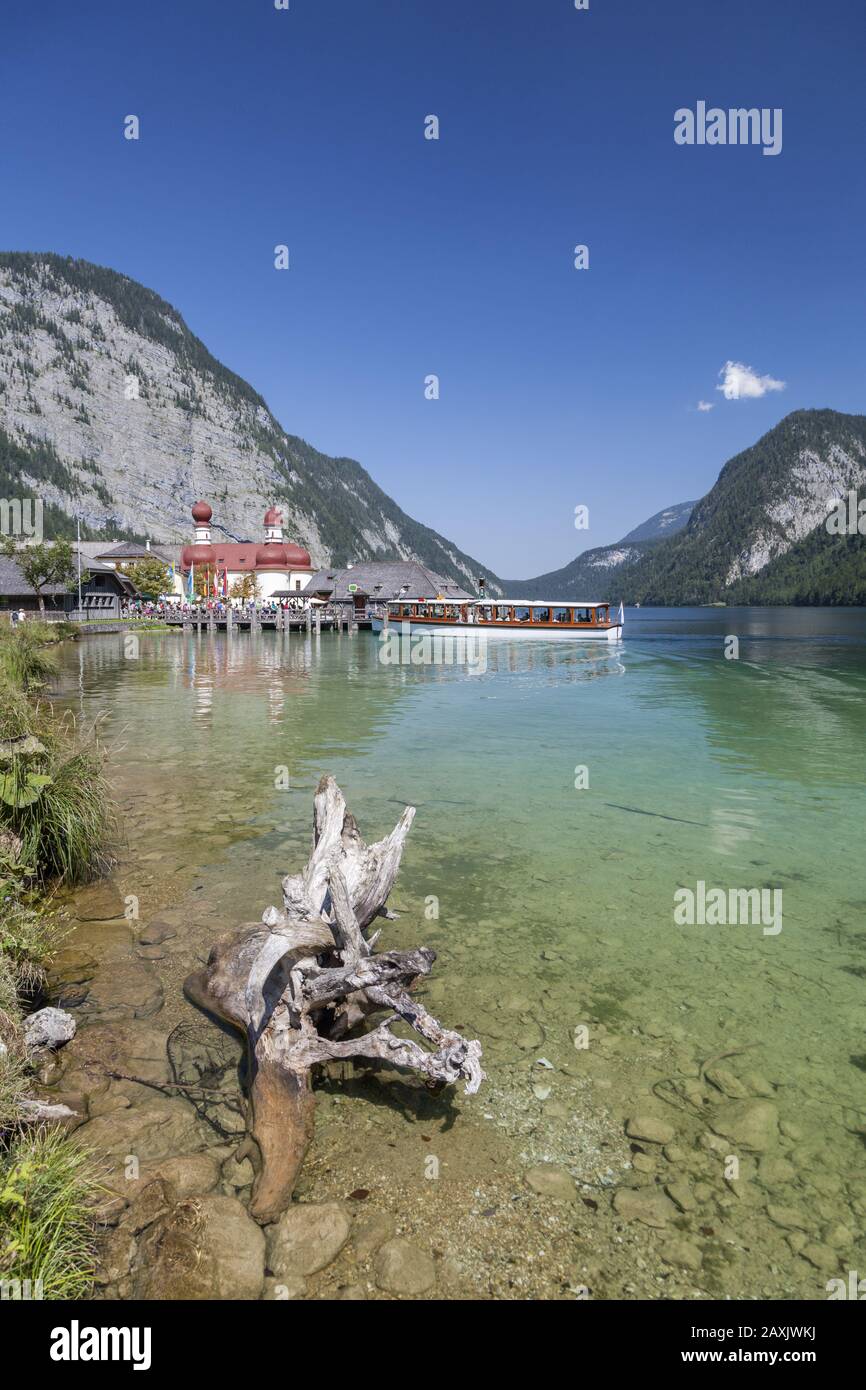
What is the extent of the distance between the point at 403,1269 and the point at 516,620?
69.6 metres

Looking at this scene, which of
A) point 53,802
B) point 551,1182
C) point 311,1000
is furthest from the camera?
point 53,802

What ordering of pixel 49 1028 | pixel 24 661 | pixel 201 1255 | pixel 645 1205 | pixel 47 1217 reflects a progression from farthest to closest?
pixel 24 661
pixel 49 1028
pixel 645 1205
pixel 201 1255
pixel 47 1217

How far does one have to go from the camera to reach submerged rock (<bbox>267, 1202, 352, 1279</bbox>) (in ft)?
11.8

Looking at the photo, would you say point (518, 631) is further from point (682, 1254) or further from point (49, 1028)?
point (682, 1254)

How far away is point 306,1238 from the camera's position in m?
3.76

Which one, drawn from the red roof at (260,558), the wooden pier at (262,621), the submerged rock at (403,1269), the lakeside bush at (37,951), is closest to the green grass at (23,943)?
the lakeside bush at (37,951)

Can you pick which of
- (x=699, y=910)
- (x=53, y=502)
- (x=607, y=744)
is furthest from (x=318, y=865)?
(x=53, y=502)

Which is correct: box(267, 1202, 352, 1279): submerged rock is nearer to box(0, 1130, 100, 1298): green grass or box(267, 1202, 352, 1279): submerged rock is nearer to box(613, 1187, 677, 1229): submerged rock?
box(0, 1130, 100, 1298): green grass

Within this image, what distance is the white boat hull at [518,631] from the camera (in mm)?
68750

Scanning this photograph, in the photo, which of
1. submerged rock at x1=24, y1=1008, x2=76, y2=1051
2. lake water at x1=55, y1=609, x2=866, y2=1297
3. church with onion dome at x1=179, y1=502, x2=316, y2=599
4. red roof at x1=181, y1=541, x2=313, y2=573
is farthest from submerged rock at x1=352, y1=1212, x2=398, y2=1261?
red roof at x1=181, y1=541, x2=313, y2=573

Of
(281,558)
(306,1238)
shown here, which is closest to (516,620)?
(281,558)

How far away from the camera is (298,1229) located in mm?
3811

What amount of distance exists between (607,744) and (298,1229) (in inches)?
684

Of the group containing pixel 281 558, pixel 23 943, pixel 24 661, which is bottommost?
pixel 23 943
